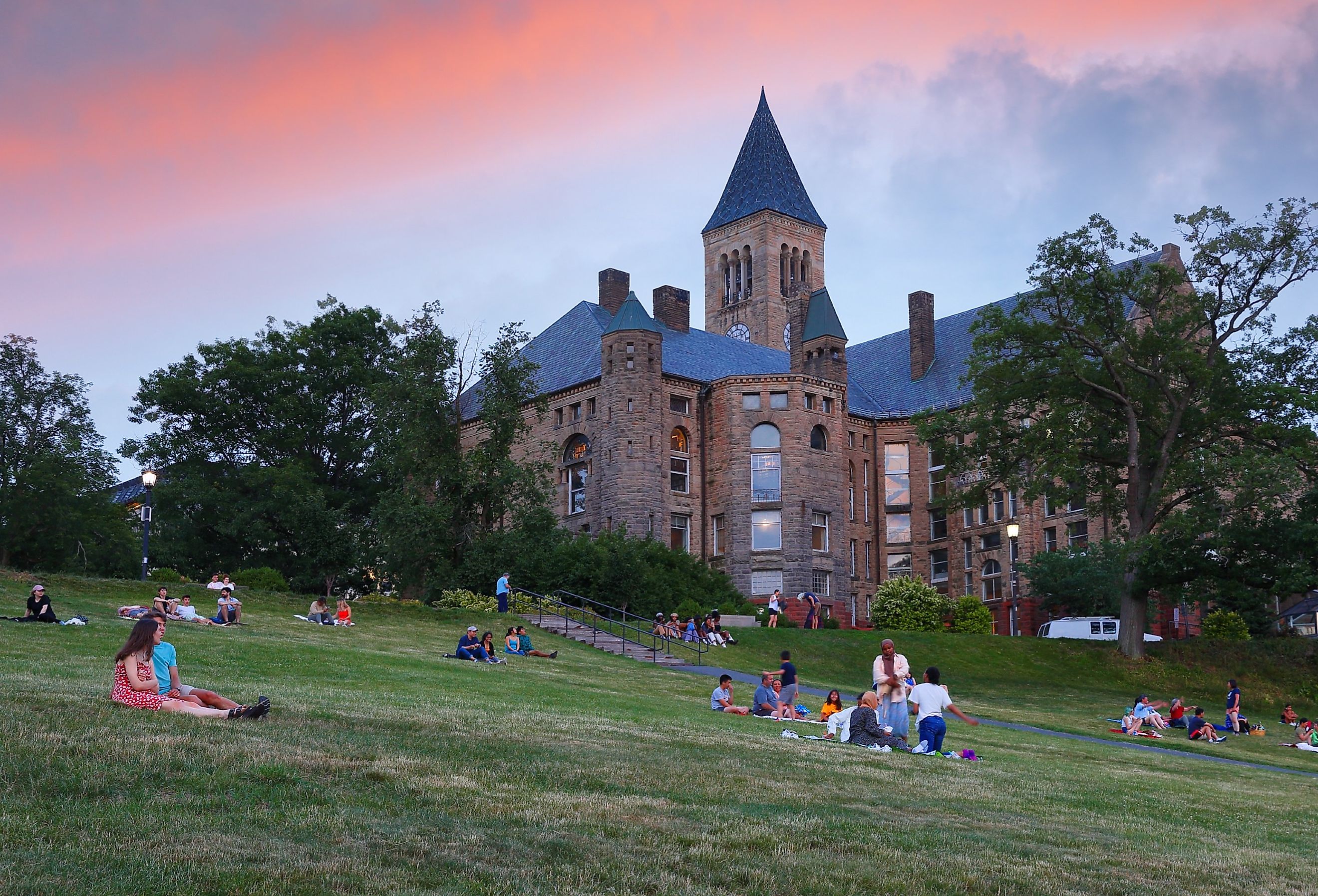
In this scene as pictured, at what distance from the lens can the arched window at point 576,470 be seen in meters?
67.4

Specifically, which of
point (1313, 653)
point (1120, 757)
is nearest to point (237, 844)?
point (1120, 757)

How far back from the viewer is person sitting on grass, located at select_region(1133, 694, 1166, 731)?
3152 centimetres

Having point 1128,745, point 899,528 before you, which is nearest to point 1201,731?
point 1128,745

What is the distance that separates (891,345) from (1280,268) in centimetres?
3801

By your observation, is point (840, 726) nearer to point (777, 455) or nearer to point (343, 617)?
point (343, 617)

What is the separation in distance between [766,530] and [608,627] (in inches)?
904

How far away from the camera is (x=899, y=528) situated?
74.2 m

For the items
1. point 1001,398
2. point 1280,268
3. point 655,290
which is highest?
point 655,290

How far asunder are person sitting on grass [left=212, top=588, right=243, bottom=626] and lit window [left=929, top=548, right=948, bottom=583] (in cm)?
4683

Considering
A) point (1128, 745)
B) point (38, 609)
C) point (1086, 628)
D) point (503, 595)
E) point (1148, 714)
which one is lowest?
point (1128, 745)

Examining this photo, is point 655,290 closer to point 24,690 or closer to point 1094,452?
point 1094,452

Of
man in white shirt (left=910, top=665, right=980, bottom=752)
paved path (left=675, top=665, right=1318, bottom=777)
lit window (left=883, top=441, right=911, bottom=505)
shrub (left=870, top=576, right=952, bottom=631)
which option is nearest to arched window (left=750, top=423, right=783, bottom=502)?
shrub (left=870, top=576, right=952, bottom=631)

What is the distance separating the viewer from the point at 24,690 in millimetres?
14906

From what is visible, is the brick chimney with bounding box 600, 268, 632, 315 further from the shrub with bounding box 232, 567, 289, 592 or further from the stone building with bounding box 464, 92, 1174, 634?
the shrub with bounding box 232, 567, 289, 592
